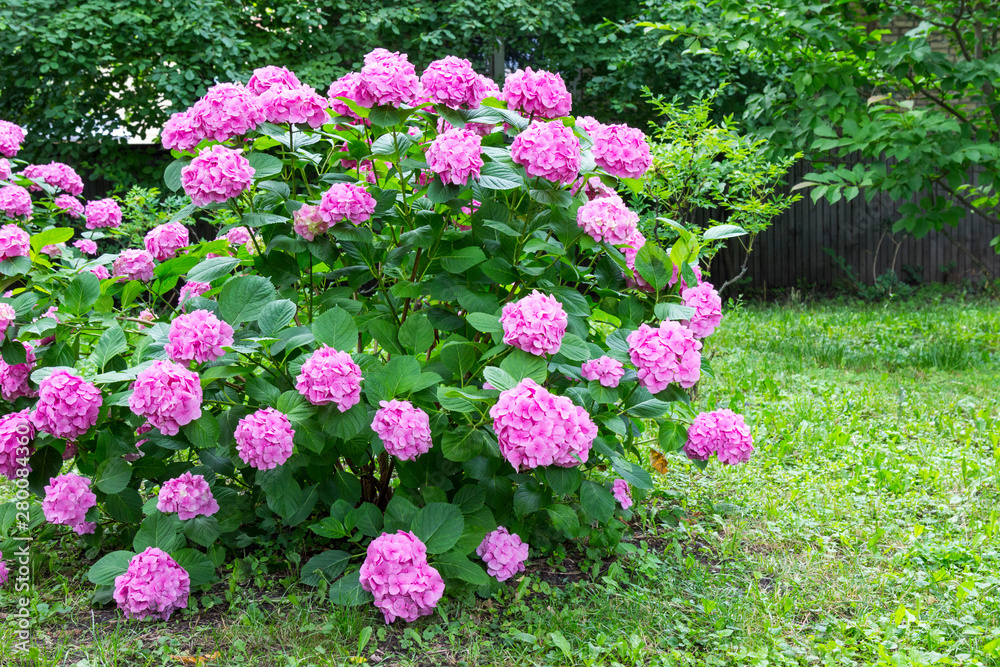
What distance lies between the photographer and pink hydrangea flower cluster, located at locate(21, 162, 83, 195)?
3.27 m

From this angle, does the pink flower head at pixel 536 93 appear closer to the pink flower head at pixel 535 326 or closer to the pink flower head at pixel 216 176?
the pink flower head at pixel 535 326

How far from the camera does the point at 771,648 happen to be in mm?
2109

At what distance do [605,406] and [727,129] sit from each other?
3233 millimetres

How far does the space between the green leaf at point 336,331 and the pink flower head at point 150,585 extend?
0.77 meters

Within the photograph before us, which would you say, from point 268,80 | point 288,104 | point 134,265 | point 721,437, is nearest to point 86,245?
point 134,265

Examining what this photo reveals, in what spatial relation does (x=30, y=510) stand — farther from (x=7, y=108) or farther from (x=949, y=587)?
(x=7, y=108)

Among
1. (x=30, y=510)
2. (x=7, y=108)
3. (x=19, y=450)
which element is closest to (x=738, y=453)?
(x=19, y=450)

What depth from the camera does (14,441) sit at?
85.5 inches

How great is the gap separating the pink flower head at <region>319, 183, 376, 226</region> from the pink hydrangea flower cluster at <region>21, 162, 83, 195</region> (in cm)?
178

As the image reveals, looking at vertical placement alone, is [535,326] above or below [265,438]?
above

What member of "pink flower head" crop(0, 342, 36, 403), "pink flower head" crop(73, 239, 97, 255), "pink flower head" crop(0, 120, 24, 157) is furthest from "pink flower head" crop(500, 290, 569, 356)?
"pink flower head" crop(0, 120, 24, 157)

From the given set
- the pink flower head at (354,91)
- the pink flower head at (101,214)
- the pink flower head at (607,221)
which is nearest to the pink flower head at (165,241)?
the pink flower head at (354,91)

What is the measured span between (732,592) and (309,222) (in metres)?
1.71

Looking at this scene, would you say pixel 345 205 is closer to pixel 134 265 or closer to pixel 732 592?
pixel 134 265
